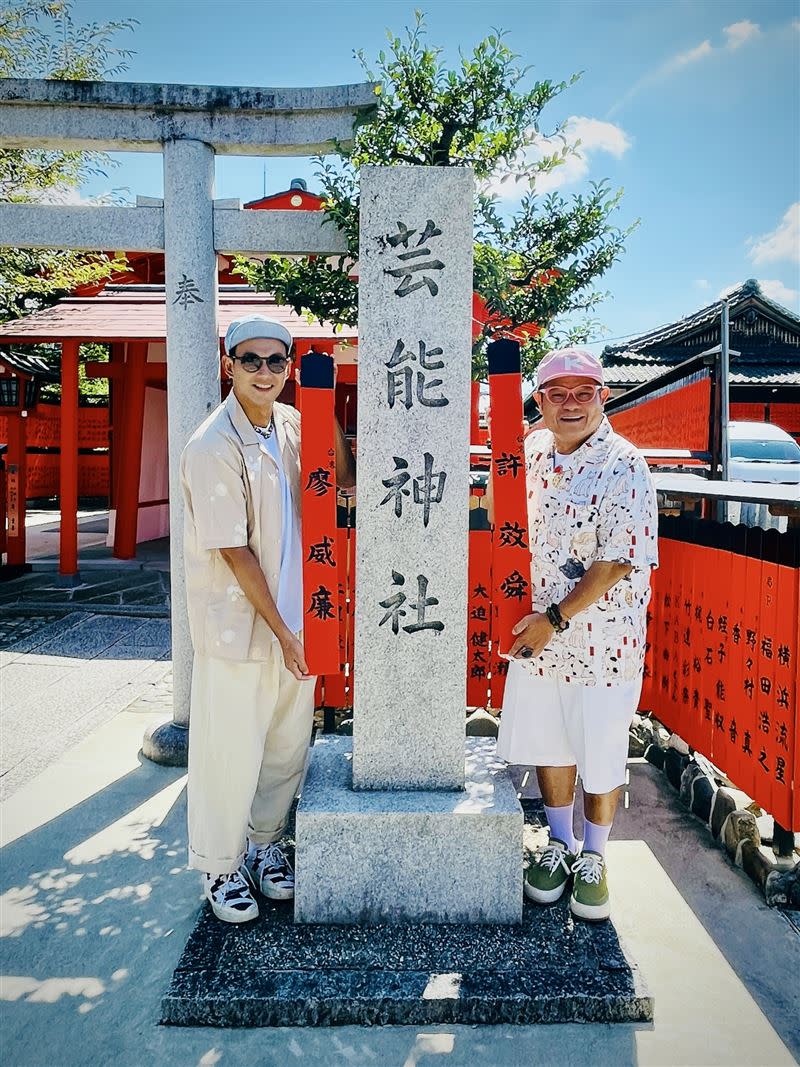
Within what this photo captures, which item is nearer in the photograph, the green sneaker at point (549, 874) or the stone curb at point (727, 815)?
the green sneaker at point (549, 874)

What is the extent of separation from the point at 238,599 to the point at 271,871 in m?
1.10

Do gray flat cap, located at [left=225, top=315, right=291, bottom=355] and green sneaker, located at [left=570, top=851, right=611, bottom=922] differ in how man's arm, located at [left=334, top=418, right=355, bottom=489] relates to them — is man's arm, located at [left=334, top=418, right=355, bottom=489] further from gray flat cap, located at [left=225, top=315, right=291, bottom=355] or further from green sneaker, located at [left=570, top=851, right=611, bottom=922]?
green sneaker, located at [left=570, top=851, right=611, bottom=922]

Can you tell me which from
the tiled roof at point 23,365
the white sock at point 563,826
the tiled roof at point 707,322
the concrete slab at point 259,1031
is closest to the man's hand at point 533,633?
the white sock at point 563,826

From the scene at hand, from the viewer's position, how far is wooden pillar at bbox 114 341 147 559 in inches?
403

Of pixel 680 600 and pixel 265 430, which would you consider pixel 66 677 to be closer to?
pixel 265 430

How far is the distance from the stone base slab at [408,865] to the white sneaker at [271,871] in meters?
0.15

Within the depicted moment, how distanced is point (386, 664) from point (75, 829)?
72.7 inches

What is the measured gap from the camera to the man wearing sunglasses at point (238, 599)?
2530 millimetres

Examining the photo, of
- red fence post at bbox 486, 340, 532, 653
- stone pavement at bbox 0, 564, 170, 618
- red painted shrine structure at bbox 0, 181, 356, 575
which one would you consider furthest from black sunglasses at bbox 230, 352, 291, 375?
stone pavement at bbox 0, 564, 170, 618

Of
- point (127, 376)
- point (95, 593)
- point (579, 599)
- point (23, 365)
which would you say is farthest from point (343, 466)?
point (23, 365)

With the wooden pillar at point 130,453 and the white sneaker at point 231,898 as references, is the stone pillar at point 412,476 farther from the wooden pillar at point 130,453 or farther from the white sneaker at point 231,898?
the wooden pillar at point 130,453

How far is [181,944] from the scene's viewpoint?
2586mm

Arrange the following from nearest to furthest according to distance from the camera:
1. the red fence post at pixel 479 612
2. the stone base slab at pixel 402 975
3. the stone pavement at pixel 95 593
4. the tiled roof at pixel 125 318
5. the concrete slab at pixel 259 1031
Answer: the concrete slab at pixel 259 1031
the stone base slab at pixel 402 975
the red fence post at pixel 479 612
the stone pavement at pixel 95 593
the tiled roof at pixel 125 318

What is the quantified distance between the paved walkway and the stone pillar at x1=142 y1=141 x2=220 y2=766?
27.1 inches
